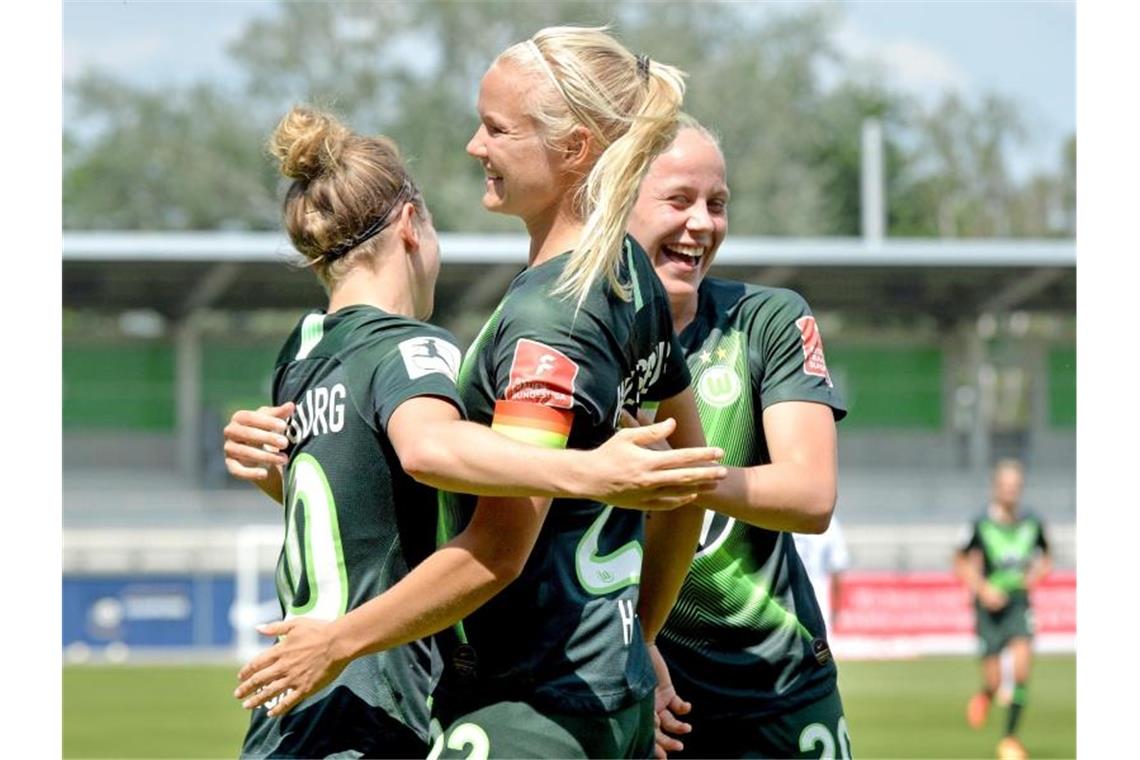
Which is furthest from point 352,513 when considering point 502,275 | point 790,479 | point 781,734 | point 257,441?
point 502,275

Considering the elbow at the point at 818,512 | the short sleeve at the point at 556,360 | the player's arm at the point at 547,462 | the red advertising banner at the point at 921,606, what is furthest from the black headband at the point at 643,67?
the red advertising banner at the point at 921,606

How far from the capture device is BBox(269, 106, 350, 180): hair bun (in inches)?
146

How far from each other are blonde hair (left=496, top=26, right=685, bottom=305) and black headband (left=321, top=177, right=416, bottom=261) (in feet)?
1.47

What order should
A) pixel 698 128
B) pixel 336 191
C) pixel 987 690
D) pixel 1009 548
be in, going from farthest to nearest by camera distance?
pixel 1009 548 < pixel 987 690 < pixel 698 128 < pixel 336 191

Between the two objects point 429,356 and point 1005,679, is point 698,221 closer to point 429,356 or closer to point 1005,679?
point 429,356

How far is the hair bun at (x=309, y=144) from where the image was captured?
146 inches

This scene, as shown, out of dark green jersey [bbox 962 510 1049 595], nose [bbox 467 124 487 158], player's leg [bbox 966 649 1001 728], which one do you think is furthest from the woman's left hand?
dark green jersey [bbox 962 510 1049 595]

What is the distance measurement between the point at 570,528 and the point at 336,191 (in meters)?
0.90

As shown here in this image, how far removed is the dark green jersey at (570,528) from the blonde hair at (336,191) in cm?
47

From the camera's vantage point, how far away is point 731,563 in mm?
4250

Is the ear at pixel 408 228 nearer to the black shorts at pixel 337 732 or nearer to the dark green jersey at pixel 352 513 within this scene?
the dark green jersey at pixel 352 513

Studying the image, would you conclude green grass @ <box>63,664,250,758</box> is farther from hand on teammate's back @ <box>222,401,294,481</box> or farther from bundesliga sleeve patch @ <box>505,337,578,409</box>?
bundesliga sleeve patch @ <box>505,337,578,409</box>

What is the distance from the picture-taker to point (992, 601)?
15.2 metres
